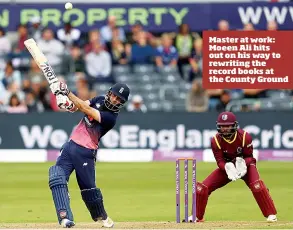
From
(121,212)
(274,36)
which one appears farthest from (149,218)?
(274,36)

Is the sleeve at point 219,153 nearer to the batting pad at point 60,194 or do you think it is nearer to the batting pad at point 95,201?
the batting pad at point 95,201

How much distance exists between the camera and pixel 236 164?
13.6 m

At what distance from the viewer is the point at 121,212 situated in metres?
15.6

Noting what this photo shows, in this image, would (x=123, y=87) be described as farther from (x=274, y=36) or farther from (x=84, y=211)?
(x=84, y=211)

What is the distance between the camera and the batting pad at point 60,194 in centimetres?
1233

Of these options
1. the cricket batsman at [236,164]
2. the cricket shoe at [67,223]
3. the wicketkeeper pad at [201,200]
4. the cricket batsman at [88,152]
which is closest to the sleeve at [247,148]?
the cricket batsman at [236,164]

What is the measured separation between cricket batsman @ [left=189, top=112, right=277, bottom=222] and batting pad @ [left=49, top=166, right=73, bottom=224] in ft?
6.35

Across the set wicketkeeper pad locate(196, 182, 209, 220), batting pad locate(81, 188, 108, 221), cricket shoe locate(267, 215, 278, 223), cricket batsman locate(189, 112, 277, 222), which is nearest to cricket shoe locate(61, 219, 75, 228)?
batting pad locate(81, 188, 108, 221)

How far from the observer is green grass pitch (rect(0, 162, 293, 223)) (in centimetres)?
1517

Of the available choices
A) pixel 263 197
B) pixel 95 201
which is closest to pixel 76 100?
pixel 95 201

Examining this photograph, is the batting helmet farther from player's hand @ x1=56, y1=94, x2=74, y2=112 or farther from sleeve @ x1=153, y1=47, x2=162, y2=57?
sleeve @ x1=153, y1=47, x2=162, y2=57

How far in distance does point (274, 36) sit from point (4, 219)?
4266 mm

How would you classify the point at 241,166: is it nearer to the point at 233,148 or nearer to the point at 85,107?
the point at 233,148

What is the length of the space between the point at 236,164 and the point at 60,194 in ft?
7.87
